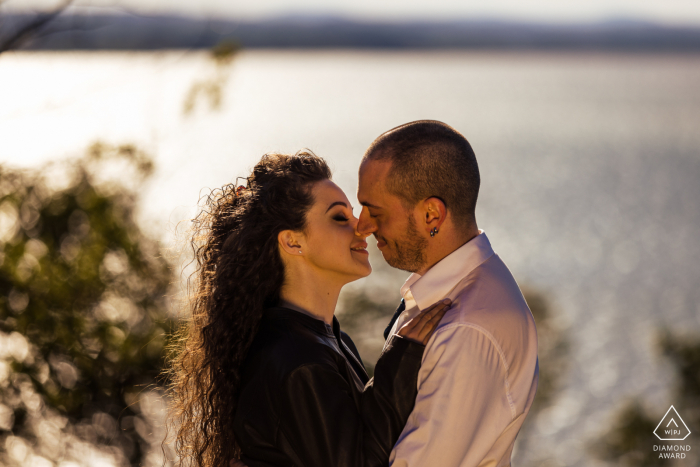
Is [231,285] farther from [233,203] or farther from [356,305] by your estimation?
[356,305]

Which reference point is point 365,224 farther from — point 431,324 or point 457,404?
point 457,404

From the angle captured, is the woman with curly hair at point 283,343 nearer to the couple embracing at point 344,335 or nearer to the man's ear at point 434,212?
the couple embracing at point 344,335

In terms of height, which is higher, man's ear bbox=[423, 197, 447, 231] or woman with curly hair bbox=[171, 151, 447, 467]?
man's ear bbox=[423, 197, 447, 231]

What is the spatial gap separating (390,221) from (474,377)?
76cm

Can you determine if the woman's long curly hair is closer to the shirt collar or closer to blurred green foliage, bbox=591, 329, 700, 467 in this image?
the shirt collar

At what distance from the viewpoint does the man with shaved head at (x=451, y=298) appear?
2.23 m

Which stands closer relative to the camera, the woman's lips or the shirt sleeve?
the shirt sleeve

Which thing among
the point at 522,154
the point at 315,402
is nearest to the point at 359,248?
the point at 315,402

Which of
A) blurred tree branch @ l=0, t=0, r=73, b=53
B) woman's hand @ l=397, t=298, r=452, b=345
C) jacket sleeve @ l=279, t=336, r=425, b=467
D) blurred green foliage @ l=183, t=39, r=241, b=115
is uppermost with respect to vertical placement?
blurred tree branch @ l=0, t=0, r=73, b=53

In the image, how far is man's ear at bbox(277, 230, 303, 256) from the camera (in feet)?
9.86

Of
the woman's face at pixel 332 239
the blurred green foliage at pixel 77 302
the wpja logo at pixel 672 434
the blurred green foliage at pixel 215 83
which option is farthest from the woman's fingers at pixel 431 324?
the wpja logo at pixel 672 434

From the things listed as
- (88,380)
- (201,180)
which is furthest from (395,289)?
(201,180)

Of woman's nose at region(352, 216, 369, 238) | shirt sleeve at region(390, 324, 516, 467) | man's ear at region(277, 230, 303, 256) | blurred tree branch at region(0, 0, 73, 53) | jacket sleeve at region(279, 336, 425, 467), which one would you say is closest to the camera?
shirt sleeve at region(390, 324, 516, 467)

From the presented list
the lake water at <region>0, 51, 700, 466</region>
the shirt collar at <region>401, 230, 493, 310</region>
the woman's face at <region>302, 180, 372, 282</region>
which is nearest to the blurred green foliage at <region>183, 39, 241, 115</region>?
the lake water at <region>0, 51, 700, 466</region>
